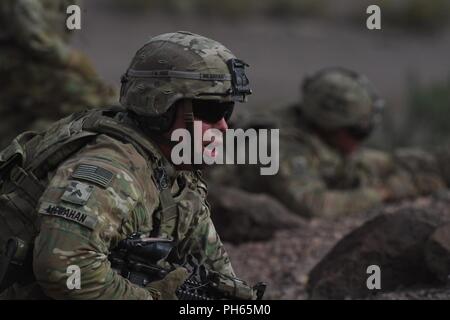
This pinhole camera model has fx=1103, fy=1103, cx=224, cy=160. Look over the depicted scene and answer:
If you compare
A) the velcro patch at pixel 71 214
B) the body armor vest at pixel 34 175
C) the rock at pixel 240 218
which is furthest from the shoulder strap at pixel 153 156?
the rock at pixel 240 218

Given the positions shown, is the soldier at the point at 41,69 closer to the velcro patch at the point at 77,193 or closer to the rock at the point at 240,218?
the rock at the point at 240,218

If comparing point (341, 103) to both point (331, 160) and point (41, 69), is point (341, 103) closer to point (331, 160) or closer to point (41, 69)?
point (331, 160)

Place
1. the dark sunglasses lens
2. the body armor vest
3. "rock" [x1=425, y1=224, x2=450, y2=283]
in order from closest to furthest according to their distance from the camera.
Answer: the body armor vest, the dark sunglasses lens, "rock" [x1=425, y1=224, x2=450, y2=283]

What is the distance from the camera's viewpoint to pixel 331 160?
792 centimetres

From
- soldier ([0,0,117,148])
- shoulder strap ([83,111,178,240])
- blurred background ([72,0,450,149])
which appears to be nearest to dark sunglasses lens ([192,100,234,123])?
shoulder strap ([83,111,178,240])

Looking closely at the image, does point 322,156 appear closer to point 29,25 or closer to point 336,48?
point 29,25

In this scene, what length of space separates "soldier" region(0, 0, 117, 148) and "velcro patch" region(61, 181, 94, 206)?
13.3ft

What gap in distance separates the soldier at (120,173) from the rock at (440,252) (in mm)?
1279

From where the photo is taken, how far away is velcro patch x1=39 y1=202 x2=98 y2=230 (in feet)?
10.8

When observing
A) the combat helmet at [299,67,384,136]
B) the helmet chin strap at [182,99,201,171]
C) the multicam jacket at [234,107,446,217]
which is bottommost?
the helmet chin strap at [182,99,201,171]

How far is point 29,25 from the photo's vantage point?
7.31 meters

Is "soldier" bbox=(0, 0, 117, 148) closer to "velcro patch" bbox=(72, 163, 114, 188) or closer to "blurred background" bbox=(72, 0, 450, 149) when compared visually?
"velcro patch" bbox=(72, 163, 114, 188)

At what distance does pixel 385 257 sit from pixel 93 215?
2131mm

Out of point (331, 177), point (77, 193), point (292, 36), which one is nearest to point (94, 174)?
point (77, 193)
